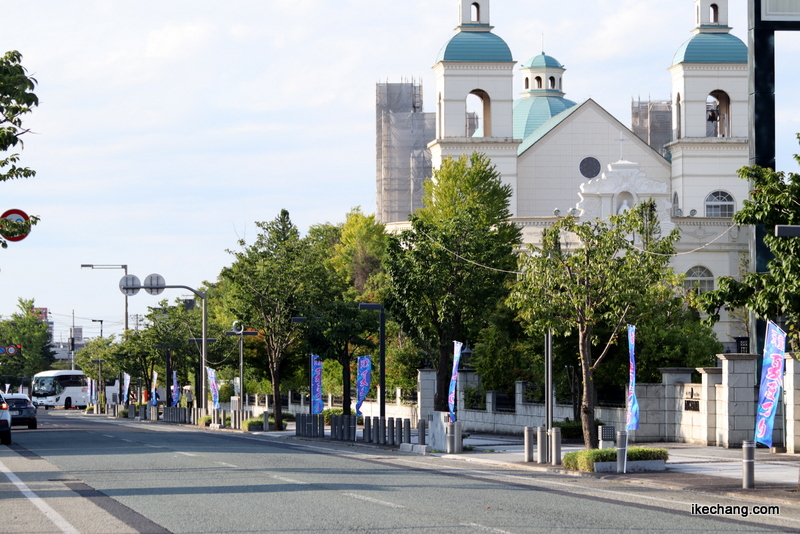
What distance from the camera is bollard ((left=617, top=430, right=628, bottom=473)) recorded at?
20781 mm

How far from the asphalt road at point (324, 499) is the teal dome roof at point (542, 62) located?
7153cm

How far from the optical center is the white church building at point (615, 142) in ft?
209

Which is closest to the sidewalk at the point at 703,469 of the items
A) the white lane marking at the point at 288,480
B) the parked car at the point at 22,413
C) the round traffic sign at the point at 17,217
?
the white lane marking at the point at 288,480

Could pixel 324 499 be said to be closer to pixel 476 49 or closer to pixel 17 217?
pixel 17 217

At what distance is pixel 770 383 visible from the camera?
18.4 meters

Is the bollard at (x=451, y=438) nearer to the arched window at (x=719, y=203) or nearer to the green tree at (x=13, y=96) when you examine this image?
the green tree at (x=13, y=96)

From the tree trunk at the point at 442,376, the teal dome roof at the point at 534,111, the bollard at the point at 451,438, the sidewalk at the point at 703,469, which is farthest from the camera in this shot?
the teal dome roof at the point at 534,111

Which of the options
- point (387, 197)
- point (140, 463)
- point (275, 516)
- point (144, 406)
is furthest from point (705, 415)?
point (387, 197)

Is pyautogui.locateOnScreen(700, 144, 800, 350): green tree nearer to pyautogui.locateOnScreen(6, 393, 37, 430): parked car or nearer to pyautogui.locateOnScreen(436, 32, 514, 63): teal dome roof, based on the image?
pyautogui.locateOnScreen(6, 393, 37, 430): parked car

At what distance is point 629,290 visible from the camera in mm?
24281

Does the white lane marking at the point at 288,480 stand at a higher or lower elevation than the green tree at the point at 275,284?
lower

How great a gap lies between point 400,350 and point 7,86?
2976 centimetres

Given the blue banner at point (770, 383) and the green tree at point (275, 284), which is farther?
the green tree at point (275, 284)

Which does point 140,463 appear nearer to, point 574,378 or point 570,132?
point 574,378
